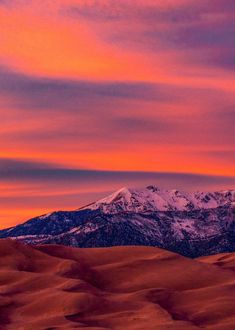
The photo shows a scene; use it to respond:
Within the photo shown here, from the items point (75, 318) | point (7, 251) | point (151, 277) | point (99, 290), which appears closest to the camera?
point (75, 318)

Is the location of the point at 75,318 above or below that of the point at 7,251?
below

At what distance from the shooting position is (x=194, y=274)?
421 feet

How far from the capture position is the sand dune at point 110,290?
3780 inches

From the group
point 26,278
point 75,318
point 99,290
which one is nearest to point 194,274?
point 99,290

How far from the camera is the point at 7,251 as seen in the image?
14188cm

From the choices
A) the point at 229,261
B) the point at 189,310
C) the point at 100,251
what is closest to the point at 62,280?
the point at 189,310

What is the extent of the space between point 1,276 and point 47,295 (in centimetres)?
1869

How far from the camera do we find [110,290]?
123 m

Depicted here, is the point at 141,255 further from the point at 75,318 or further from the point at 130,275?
the point at 75,318

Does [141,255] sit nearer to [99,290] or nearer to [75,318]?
[99,290]

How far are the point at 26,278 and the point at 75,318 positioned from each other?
24.8 meters

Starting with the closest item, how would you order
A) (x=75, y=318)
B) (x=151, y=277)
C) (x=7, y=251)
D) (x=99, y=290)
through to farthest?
(x=75, y=318), (x=99, y=290), (x=151, y=277), (x=7, y=251)

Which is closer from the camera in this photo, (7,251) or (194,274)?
(194,274)

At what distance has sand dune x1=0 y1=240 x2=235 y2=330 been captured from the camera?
96000 millimetres
